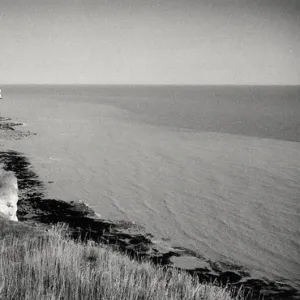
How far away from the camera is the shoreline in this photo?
9.59 m

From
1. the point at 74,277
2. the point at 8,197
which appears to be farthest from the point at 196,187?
the point at 74,277

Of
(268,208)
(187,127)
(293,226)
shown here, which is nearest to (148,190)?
(268,208)

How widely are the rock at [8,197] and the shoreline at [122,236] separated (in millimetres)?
508

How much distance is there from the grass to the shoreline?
6.94ft

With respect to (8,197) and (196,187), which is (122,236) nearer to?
(8,197)

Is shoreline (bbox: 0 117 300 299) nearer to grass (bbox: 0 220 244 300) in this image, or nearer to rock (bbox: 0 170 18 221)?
rock (bbox: 0 170 18 221)

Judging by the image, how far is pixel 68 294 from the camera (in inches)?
245

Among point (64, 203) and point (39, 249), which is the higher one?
point (39, 249)

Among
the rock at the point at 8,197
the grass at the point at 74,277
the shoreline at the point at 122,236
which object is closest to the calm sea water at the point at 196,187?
the shoreline at the point at 122,236

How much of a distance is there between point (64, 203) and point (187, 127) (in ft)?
110

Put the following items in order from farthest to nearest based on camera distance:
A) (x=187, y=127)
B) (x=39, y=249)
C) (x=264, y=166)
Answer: (x=187, y=127)
(x=264, y=166)
(x=39, y=249)

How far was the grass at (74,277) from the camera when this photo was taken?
6074 mm

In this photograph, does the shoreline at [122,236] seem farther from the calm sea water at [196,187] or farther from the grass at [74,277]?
the grass at [74,277]

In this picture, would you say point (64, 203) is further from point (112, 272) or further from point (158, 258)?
point (112, 272)
